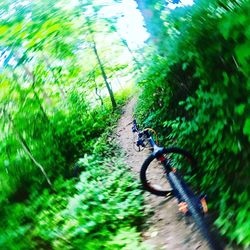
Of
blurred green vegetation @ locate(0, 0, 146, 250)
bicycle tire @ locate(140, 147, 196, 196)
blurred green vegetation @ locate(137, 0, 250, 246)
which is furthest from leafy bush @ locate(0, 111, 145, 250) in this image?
blurred green vegetation @ locate(137, 0, 250, 246)

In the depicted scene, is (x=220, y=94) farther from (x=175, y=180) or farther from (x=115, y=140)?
(x=115, y=140)

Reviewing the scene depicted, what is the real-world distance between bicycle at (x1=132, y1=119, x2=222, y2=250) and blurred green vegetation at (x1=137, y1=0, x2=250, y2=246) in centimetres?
27

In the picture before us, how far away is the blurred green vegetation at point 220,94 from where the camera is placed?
2.79 meters

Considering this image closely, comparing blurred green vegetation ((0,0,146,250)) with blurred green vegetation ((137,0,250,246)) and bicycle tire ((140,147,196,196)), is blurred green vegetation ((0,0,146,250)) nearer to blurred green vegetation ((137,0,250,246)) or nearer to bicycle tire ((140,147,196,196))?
bicycle tire ((140,147,196,196))

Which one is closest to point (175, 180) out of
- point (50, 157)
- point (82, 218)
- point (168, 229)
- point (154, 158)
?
point (154, 158)

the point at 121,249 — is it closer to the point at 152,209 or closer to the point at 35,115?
the point at 152,209

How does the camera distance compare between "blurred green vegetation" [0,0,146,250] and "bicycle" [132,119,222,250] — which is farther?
"blurred green vegetation" [0,0,146,250]

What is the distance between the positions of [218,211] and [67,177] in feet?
19.3

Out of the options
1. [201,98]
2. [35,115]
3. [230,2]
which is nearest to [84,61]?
[35,115]

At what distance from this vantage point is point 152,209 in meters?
5.10

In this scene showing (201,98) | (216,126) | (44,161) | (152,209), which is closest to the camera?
(216,126)

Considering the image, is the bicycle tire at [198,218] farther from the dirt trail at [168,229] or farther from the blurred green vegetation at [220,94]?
the dirt trail at [168,229]

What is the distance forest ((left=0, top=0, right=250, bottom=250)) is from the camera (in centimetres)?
329

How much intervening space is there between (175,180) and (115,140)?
8325 millimetres
